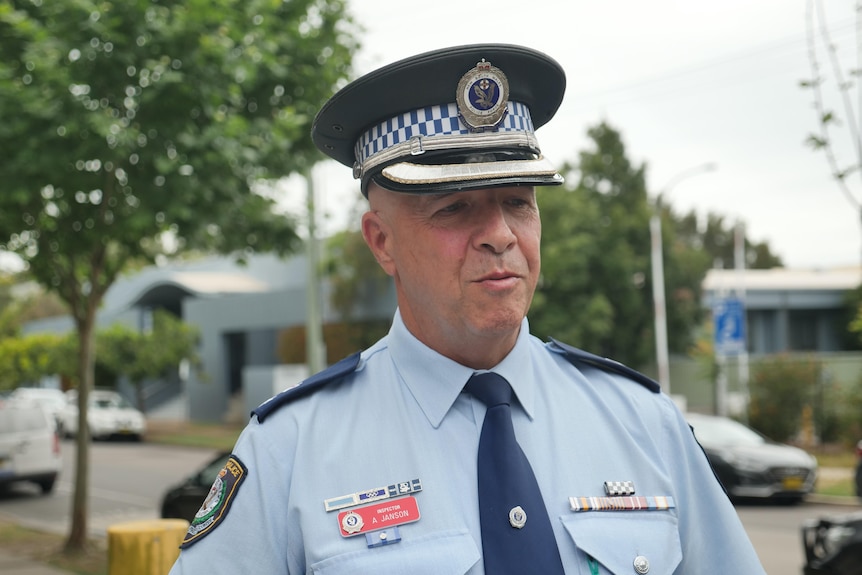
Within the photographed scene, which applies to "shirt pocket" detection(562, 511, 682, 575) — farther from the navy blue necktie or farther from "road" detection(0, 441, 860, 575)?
"road" detection(0, 441, 860, 575)

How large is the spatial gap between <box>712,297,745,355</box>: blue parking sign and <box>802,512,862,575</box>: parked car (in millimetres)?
12903

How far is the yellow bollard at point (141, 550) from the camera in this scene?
18.5 ft

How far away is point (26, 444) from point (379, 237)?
16689 millimetres

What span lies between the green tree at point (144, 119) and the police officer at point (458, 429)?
21.5 feet

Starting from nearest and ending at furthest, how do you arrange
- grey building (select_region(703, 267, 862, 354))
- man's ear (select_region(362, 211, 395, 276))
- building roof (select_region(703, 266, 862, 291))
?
man's ear (select_region(362, 211, 395, 276)) < grey building (select_region(703, 267, 862, 354)) < building roof (select_region(703, 266, 862, 291))

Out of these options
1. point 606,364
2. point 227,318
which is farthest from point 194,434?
point 606,364

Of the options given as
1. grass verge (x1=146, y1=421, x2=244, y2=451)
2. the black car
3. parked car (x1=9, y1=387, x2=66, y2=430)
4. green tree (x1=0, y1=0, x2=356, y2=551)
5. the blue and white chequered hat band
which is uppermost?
green tree (x1=0, y1=0, x2=356, y2=551)

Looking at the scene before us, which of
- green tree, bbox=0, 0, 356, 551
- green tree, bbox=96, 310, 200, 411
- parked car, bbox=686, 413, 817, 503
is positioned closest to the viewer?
green tree, bbox=0, 0, 356, 551

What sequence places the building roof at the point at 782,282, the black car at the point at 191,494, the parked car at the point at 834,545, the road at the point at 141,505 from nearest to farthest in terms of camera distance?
the parked car at the point at 834,545 < the black car at the point at 191,494 < the road at the point at 141,505 < the building roof at the point at 782,282

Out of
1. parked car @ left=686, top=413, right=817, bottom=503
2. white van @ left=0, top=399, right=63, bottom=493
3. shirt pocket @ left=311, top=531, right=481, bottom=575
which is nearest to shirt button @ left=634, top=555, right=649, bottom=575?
shirt pocket @ left=311, top=531, right=481, bottom=575

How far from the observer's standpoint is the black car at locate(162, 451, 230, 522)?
33.5 feet

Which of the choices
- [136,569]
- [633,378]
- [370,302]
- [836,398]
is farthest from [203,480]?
[370,302]

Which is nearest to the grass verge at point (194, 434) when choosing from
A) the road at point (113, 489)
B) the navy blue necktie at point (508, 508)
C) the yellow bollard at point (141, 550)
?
the road at point (113, 489)

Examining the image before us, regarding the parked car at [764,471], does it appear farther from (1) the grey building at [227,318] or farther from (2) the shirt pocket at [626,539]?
(1) the grey building at [227,318]
